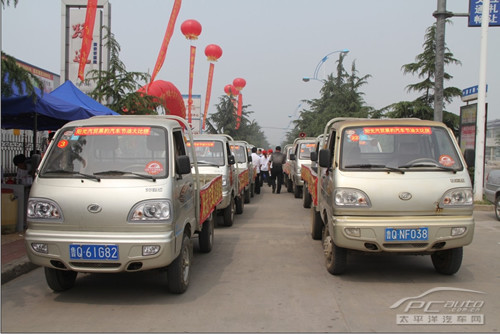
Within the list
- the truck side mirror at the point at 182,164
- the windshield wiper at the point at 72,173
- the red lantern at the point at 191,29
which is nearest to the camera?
the windshield wiper at the point at 72,173

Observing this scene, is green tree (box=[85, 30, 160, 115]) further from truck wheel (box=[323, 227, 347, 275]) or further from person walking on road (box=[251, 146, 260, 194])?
truck wheel (box=[323, 227, 347, 275])

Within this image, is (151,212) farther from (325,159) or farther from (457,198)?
(457,198)

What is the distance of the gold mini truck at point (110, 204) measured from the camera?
4484mm

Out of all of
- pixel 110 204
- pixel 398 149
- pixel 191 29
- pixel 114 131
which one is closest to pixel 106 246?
pixel 110 204

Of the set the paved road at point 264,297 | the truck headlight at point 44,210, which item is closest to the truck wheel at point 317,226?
the paved road at point 264,297

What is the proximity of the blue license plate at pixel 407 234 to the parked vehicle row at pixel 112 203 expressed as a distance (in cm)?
236

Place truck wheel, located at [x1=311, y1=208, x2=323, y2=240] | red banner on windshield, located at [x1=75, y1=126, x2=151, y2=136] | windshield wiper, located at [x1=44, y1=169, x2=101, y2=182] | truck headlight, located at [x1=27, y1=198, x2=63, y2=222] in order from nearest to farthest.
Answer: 1. truck headlight, located at [x1=27, y1=198, x2=63, y2=222]
2. windshield wiper, located at [x1=44, y1=169, x2=101, y2=182]
3. red banner on windshield, located at [x1=75, y1=126, x2=151, y2=136]
4. truck wheel, located at [x1=311, y1=208, x2=323, y2=240]

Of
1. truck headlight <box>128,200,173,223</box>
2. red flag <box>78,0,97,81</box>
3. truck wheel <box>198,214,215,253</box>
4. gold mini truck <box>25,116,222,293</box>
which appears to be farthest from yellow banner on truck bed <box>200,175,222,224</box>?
red flag <box>78,0,97,81</box>

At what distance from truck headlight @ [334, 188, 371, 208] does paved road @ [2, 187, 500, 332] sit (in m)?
0.98

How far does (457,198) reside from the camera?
5.43 metres

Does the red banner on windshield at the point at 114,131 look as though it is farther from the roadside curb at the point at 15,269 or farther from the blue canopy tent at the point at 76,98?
the blue canopy tent at the point at 76,98

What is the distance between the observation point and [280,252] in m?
7.35

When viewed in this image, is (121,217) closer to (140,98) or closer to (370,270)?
(370,270)

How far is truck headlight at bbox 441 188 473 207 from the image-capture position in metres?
5.39
